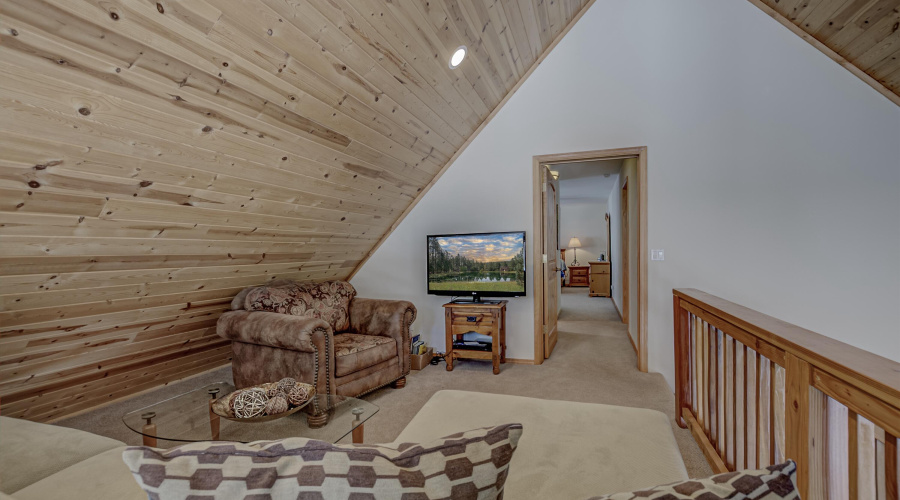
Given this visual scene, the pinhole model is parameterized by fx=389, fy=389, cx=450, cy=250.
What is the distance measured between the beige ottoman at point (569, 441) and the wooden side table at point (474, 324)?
198 cm

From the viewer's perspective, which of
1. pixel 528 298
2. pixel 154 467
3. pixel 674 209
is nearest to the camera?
pixel 154 467

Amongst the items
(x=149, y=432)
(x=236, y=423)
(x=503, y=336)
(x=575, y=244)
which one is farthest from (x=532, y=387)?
(x=575, y=244)

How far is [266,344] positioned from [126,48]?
1.88 m

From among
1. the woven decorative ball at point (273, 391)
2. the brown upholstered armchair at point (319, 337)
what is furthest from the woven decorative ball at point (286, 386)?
the brown upholstered armchair at point (319, 337)

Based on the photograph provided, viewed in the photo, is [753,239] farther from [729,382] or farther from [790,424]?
[790,424]

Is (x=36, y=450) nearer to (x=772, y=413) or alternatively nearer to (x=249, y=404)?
(x=249, y=404)

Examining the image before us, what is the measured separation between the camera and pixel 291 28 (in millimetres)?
1733

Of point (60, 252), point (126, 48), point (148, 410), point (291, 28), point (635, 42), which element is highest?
point (635, 42)

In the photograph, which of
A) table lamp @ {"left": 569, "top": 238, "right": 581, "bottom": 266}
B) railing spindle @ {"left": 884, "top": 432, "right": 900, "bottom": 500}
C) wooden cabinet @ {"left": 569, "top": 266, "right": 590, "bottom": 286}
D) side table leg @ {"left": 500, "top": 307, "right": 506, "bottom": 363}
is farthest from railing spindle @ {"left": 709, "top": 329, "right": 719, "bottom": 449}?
table lamp @ {"left": 569, "top": 238, "right": 581, "bottom": 266}

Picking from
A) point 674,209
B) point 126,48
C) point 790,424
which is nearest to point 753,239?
point 674,209

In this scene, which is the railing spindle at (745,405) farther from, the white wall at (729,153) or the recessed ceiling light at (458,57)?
the recessed ceiling light at (458,57)

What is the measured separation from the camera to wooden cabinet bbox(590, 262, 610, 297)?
8.39 m

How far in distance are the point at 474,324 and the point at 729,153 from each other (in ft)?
8.31

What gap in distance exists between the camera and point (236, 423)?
188 cm
